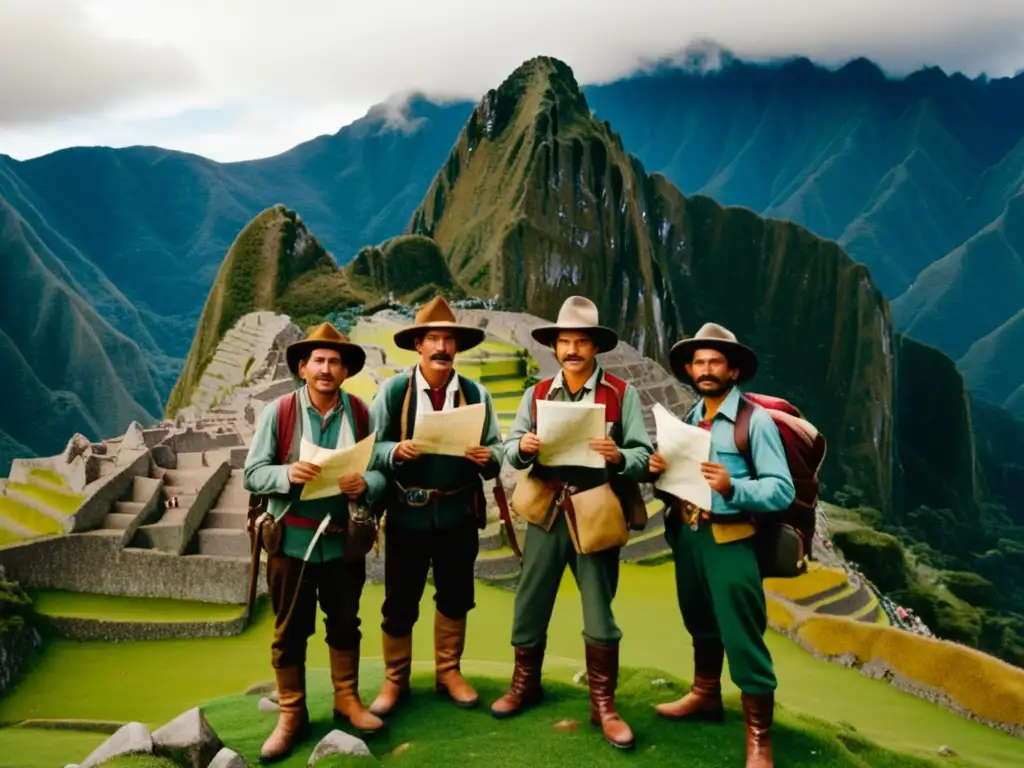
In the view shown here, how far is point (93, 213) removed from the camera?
11644cm

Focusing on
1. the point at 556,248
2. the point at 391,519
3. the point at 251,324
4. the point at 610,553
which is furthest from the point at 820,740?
the point at 556,248

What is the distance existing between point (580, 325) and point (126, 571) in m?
11.1

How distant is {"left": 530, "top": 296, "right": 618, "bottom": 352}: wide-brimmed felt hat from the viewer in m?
5.04

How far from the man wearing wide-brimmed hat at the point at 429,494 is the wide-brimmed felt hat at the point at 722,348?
4.31 ft

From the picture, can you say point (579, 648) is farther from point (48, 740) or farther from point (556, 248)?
point (556, 248)

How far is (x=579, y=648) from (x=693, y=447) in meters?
7.18

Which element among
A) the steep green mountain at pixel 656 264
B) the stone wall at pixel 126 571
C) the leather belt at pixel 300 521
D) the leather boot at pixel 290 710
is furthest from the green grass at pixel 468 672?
the steep green mountain at pixel 656 264

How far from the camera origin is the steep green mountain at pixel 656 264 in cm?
10650

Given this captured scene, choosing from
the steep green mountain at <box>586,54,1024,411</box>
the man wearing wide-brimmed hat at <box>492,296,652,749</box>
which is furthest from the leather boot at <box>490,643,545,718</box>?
the steep green mountain at <box>586,54,1024,411</box>

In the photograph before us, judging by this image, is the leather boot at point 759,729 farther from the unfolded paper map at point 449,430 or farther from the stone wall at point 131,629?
the stone wall at point 131,629

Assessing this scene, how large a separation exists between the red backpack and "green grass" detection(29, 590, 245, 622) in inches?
388

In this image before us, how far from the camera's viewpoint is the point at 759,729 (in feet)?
15.2

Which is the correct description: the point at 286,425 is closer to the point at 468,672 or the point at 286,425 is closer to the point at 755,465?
the point at 468,672

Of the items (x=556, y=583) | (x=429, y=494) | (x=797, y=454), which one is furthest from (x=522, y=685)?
(x=797, y=454)
